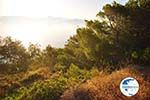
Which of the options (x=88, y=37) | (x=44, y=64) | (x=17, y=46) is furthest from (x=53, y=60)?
(x=88, y=37)

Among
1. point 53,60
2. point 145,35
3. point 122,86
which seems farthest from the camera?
point 53,60

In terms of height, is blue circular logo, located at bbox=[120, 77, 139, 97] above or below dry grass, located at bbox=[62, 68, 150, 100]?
above

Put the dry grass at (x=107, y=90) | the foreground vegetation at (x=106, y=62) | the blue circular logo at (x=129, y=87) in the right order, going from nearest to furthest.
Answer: the blue circular logo at (x=129, y=87)
the dry grass at (x=107, y=90)
the foreground vegetation at (x=106, y=62)

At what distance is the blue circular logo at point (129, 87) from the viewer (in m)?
13.5

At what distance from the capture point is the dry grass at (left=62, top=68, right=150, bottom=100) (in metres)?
14.2

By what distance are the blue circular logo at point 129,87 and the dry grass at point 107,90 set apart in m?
0.33

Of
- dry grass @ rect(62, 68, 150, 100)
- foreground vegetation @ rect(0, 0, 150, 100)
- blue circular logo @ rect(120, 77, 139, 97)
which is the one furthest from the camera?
foreground vegetation @ rect(0, 0, 150, 100)

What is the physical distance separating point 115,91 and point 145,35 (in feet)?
27.6

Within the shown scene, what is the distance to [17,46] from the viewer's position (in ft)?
159

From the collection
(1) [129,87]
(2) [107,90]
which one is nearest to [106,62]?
(2) [107,90]

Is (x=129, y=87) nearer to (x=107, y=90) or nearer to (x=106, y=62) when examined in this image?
(x=107, y=90)

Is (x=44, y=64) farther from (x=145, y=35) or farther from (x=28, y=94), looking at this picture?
(x=28, y=94)

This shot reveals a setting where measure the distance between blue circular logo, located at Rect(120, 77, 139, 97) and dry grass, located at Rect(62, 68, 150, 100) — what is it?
13.1 inches

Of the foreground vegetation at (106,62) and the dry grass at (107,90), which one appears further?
the foreground vegetation at (106,62)
